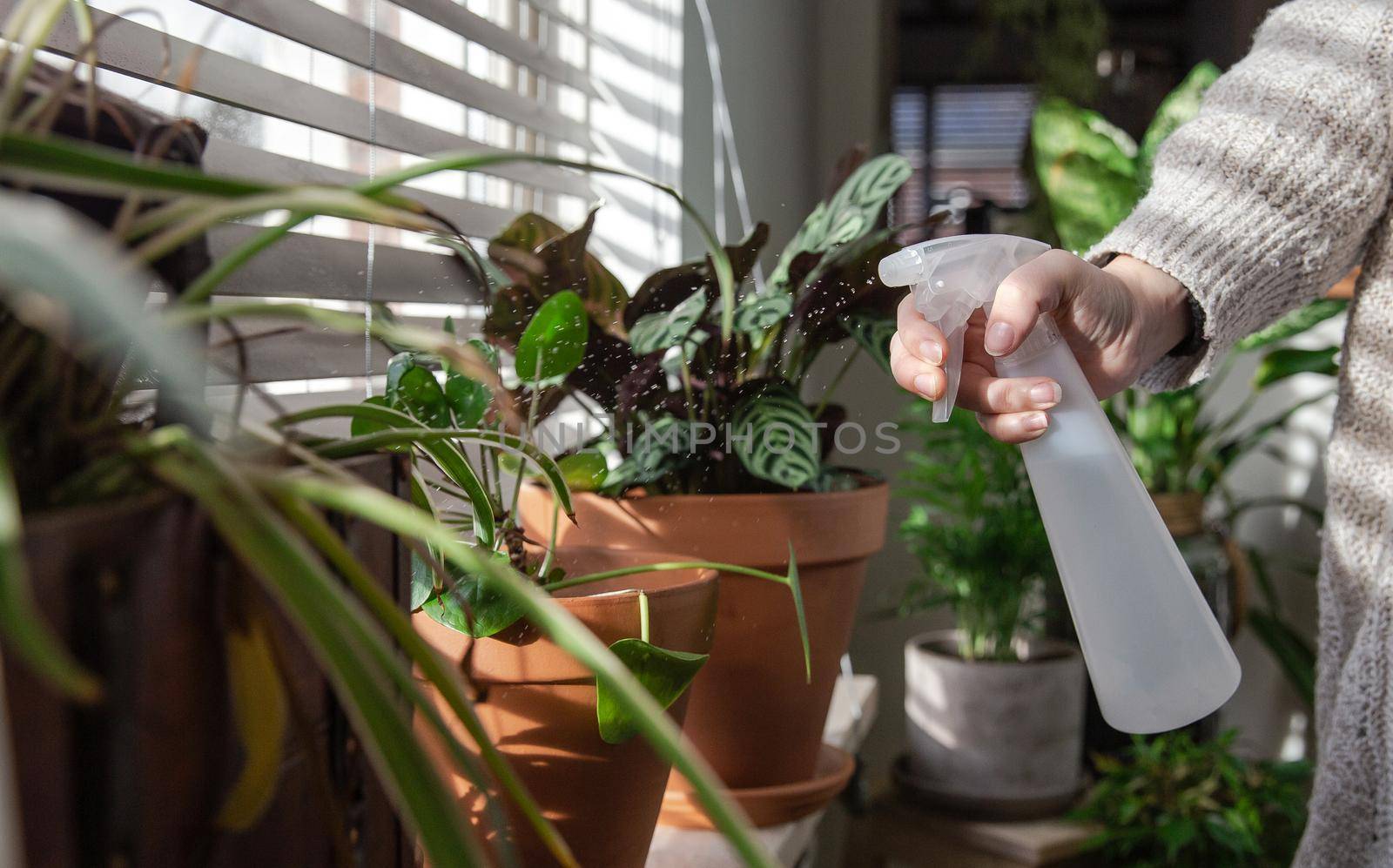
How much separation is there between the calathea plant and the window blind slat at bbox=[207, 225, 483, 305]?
7cm

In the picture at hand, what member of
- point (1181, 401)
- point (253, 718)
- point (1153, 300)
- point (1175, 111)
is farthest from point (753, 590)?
point (1175, 111)

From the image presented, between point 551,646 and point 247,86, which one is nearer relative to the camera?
point 551,646

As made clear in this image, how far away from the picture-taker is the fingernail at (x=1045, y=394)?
475 mm

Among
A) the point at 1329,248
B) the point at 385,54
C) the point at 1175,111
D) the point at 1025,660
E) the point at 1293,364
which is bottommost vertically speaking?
the point at 1025,660

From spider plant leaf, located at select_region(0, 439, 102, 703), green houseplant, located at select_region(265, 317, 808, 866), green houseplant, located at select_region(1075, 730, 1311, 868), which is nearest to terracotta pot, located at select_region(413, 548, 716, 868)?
green houseplant, located at select_region(265, 317, 808, 866)

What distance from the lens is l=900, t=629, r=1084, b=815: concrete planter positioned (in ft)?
4.09

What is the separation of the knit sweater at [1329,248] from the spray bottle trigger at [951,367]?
19cm

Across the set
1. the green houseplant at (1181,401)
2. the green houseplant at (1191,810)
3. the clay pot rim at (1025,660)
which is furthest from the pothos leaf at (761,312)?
the green houseplant at (1181,401)

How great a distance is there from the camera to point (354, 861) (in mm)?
276

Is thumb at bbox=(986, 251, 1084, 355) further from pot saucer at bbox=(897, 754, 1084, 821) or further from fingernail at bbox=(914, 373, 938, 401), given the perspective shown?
pot saucer at bbox=(897, 754, 1084, 821)

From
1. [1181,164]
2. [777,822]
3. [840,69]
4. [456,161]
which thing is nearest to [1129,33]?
[840,69]

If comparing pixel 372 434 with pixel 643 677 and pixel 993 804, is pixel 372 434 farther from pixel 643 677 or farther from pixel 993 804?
pixel 993 804

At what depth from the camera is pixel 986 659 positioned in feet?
4.33

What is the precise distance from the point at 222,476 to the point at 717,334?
450 mm
